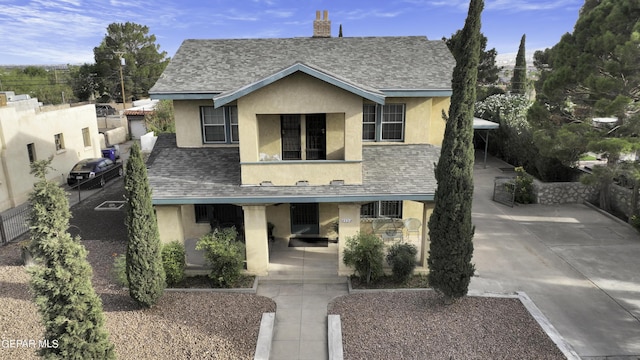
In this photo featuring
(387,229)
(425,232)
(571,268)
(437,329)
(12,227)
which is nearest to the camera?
(437,329)

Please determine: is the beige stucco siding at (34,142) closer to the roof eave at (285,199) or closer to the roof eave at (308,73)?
the roof eave at (285,199)

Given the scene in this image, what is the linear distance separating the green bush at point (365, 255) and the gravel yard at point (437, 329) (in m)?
1.01

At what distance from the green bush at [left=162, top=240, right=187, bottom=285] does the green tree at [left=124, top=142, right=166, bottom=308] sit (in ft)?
5.11

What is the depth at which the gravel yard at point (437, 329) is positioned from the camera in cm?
912

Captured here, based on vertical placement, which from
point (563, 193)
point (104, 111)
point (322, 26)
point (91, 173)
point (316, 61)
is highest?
point (322, 26)

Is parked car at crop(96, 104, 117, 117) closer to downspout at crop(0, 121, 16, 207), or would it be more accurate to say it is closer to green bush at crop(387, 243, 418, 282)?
downspout at crop(0, 121, 16, 207)

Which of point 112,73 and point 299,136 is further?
point 112,73

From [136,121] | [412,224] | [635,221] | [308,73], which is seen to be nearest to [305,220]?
[412,224]

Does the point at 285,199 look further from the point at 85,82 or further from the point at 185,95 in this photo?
the point at 85,82

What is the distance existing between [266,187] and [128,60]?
57679 mm

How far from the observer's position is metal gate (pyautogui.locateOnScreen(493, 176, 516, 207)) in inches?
835

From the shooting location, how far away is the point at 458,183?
393 inches


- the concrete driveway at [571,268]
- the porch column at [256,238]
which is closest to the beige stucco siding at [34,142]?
the porch column at [256,238]

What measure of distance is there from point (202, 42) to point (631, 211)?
20.6m
